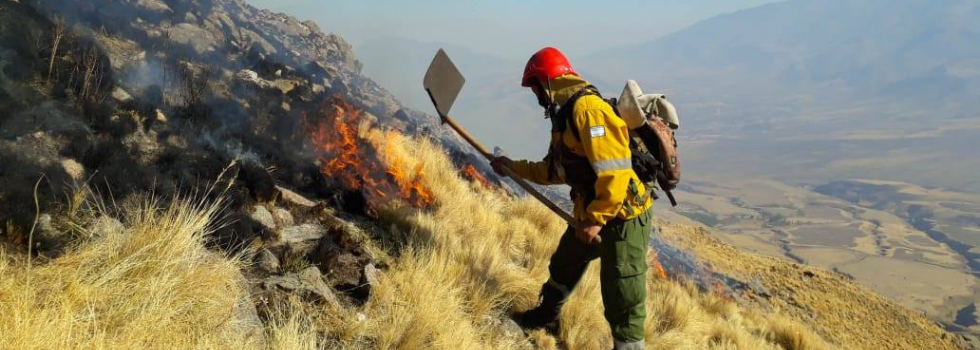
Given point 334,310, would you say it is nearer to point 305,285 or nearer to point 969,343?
point 305,285

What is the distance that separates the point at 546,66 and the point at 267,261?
226 cm

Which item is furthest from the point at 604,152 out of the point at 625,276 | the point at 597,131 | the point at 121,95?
the point at 121,95

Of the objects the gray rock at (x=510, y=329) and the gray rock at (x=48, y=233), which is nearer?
the gray rock at (x=48, y=233)

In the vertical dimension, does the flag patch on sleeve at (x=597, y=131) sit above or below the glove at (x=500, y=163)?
above

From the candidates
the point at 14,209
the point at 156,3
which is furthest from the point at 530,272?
the point at 156,3

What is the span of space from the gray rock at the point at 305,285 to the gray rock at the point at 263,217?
0.64 m

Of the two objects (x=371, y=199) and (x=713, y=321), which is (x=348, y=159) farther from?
(x=713, y=321)

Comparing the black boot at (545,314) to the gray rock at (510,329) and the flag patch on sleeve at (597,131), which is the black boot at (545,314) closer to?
the gray rock at (510,329)

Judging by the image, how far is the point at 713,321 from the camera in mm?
5461

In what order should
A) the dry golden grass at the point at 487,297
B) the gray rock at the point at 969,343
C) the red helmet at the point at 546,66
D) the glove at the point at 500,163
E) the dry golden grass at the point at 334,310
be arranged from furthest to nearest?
1. the gray rock at the point at 969,343
2. the glove at the point at 500,163
3. the red helmet at the point at 546,66
4. the dry golden grass at the point at 487,297
5. the dry golden grass at the point at 334,310

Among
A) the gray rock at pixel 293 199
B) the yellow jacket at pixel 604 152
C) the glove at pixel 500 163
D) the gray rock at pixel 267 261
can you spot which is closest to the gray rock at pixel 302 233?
the gray rock at pixel 267 261

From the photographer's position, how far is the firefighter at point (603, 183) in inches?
112

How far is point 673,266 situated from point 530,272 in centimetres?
634

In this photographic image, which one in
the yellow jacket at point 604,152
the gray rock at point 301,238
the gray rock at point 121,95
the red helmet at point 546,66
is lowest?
the gray rock at point 301,238
